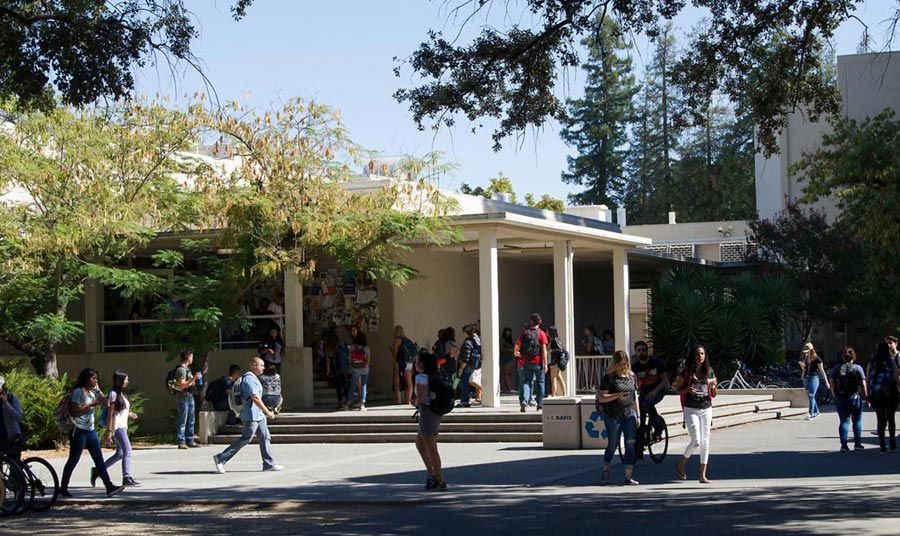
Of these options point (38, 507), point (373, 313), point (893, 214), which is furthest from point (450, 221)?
point (38, 507)

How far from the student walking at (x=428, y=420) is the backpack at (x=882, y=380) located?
22.9 feet

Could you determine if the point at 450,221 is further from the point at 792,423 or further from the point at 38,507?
the point at 38,507

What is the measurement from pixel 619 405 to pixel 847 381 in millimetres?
5141

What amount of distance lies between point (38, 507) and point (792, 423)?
1580 centimetres

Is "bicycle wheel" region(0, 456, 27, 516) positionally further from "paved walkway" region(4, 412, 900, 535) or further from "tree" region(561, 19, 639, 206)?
"tree" region(561, 19, 639, 206)

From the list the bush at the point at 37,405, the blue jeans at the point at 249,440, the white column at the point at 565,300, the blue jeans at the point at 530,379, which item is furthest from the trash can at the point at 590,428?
the bush at the point at 37,405

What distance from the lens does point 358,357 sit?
79.4 ft

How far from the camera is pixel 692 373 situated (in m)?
14.7

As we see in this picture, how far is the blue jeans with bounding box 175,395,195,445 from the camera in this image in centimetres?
2212

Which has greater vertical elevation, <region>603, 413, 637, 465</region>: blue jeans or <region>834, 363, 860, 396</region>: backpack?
<region>834, 363, 860, 396</region>: backpack

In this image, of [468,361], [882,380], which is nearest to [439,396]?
[882,380]

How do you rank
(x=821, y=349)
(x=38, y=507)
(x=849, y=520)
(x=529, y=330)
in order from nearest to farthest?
(x=849, y=520) < (x=38, y=507) < (x=529, y=330) < (x=821, y=349)

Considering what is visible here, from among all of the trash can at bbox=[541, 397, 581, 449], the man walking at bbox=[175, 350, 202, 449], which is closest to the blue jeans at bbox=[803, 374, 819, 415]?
the trash can at bbox=[541, 397, 581, 449]

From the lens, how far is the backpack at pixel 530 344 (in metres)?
22.6
